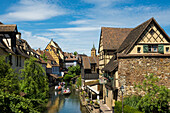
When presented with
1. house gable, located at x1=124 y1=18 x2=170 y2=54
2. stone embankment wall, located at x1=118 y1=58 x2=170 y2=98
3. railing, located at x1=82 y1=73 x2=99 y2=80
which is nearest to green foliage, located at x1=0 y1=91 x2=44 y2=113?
stone embankment wall, located at x1=118 y1=58 x2=170 y2=98

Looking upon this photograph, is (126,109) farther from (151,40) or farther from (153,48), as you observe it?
(151,40)

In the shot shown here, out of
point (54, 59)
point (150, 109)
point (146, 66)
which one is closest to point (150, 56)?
point (146, 66)

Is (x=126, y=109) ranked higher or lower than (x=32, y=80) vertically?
lower

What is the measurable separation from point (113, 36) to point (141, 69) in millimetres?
10641

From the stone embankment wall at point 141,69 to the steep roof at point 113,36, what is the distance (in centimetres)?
843

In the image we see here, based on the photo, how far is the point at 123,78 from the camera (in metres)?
20.2

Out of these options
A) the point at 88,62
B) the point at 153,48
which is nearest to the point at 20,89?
the point at 153,48

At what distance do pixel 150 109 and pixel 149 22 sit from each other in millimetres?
9163

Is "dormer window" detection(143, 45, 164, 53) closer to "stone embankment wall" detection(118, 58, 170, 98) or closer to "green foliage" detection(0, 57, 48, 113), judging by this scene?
"stone embankment wall" detection(118, 58, 170, 98)

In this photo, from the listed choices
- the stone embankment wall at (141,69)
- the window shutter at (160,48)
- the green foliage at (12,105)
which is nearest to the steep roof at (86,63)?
the stone embankment wall at (141,69)

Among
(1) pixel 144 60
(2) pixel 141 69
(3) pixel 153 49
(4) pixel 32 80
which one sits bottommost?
(4) pixel 32 80

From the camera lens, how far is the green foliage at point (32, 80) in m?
19.7

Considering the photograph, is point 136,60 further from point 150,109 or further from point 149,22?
point 150,109

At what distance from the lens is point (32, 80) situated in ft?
65.9
